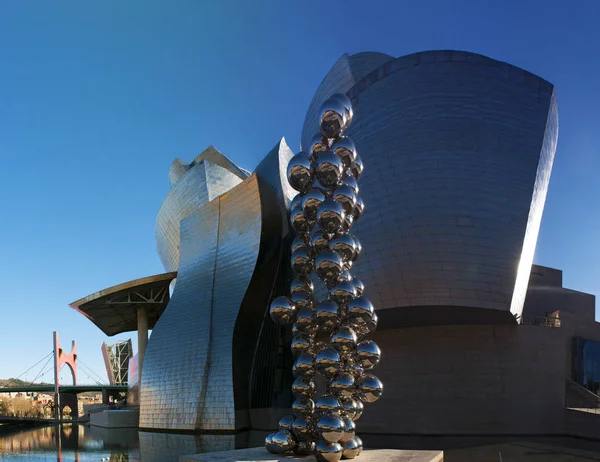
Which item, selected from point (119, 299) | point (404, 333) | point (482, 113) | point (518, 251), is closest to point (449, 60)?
point (482, 113)

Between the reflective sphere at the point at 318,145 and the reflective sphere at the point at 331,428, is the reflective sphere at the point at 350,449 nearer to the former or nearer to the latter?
the reflective sphere at the point at 331,428

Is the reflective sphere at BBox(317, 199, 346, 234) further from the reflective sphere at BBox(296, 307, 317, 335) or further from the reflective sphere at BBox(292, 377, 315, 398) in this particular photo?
the reflective sphere at BBox(292, 377, 315, 398)

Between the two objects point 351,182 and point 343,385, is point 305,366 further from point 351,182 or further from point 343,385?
point 351,182

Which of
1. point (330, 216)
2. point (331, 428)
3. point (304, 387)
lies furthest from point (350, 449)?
point (330, 216)

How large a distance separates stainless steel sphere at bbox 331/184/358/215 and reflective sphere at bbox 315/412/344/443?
3.26 m

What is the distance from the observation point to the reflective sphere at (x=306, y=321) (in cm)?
805

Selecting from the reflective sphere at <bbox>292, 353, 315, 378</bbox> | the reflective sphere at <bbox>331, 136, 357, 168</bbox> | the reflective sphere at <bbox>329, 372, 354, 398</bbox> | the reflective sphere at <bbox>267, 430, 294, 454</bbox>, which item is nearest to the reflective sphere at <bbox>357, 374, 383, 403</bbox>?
the reflective sphere at <bbox>329, 372, 354, 398</bbox>

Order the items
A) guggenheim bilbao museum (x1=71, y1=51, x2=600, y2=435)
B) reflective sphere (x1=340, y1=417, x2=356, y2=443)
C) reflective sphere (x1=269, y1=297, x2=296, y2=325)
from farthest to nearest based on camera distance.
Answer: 1. guggenheim bilbao museum (x1=71, y1=51, x2=600, y2=435)
2. reflective sphere (x1=269, y1=297, x2=296, y2=325)
3. reflective sphere (x1=340, y1=417, x2=356, y2=443)

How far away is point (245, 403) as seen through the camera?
2091cm

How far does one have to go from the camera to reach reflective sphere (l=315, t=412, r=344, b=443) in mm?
7077

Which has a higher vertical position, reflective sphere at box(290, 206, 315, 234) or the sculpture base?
reflective sphere at box(290, 206, 315, 234)

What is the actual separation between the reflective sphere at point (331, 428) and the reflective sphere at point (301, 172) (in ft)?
11.8

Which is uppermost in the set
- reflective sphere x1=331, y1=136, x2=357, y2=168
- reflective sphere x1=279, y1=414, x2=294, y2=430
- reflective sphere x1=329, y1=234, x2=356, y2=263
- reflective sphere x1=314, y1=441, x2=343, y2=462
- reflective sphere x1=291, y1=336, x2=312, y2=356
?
reflective sphere x1=331, y1=136, x2=357, y2=168

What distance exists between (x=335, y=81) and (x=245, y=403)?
15.4 metres
